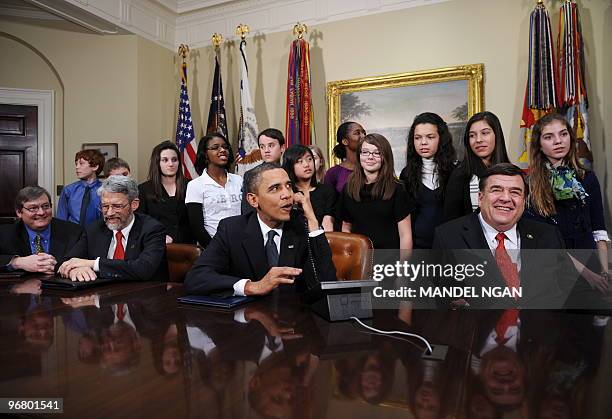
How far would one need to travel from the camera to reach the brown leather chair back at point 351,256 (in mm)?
2230

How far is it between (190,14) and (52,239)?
458cm

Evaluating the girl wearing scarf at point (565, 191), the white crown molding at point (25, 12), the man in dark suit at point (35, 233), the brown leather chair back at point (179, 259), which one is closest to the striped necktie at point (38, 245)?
the man in dark suit at point (35, 233)

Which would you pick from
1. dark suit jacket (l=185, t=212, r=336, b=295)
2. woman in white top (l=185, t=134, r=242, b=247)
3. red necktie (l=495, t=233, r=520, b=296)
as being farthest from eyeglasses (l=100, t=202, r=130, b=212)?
red necktie (l=495, t=233, r=520, b=296)

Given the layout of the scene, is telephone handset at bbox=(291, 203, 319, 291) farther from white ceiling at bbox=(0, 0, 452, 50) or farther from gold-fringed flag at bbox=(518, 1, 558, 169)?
white ceiling at bbox=(0, 0, 452, 50)

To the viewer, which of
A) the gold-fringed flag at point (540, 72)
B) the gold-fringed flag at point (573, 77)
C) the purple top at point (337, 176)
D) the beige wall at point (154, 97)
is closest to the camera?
the purple top at point (337, 176)

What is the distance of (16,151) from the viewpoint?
19.5 ft

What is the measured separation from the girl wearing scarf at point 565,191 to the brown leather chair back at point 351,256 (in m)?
1.09

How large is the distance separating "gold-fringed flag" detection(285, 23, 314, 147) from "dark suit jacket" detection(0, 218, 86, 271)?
2999 millimetres

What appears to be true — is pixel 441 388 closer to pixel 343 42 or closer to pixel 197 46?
pixel 343 42

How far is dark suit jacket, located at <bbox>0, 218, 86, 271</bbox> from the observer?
2.77 meters

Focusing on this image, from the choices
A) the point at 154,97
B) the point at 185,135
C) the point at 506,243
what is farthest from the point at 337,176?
the point at 154,97

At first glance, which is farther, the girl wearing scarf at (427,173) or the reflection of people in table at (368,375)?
the girl wearing scarf at (427,173)

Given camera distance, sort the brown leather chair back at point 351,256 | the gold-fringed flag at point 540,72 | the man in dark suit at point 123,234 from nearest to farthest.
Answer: the brown leather chair back at point 351,256
the man in dark suit at point 123,234
the gold-fringed flag at point 540,72

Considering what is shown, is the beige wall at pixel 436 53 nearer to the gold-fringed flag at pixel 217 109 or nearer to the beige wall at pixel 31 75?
the gold-fringed flag at pixel 217 109
